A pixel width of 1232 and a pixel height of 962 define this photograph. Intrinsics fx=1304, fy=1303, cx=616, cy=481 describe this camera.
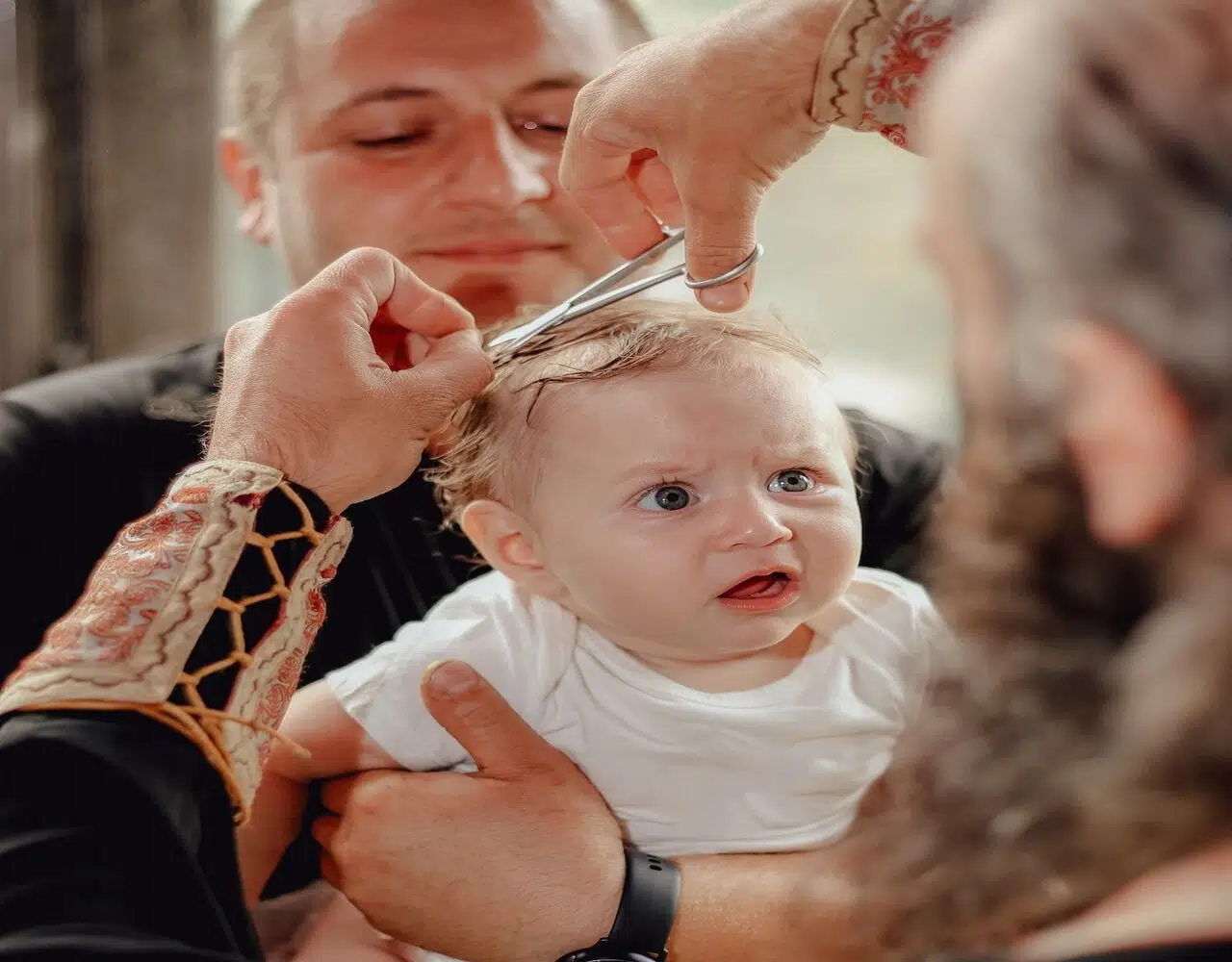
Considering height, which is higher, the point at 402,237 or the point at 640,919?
the point at 402,237

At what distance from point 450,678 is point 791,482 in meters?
0.30

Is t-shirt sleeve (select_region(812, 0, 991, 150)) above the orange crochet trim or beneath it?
above

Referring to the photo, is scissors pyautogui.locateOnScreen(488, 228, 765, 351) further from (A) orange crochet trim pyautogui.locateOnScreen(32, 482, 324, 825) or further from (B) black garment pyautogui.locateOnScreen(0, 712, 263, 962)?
(B) black garment pyautogui.locateOnScreen(0, 712, 263, 962)

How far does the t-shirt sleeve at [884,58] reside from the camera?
86cm

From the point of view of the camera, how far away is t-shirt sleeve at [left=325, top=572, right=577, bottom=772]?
→ 1.04m

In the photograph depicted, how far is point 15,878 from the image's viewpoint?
2.35ft

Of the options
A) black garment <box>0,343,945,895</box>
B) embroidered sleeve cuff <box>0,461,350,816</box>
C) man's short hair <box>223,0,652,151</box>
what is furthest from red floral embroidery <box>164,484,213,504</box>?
man's short hair <box>223,0,652,151</box>

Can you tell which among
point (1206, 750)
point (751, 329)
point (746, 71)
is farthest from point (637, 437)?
point (1206, 750)

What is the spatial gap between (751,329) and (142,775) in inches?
22.2

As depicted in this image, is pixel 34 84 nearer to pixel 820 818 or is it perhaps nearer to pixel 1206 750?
pixel 820 818

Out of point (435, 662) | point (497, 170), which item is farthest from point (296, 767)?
point (497, 170)

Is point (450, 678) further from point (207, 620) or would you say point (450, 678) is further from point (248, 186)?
point (248, 186)

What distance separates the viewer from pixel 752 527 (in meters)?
0.93

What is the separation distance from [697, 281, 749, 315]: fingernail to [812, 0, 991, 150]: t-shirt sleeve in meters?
0.14
